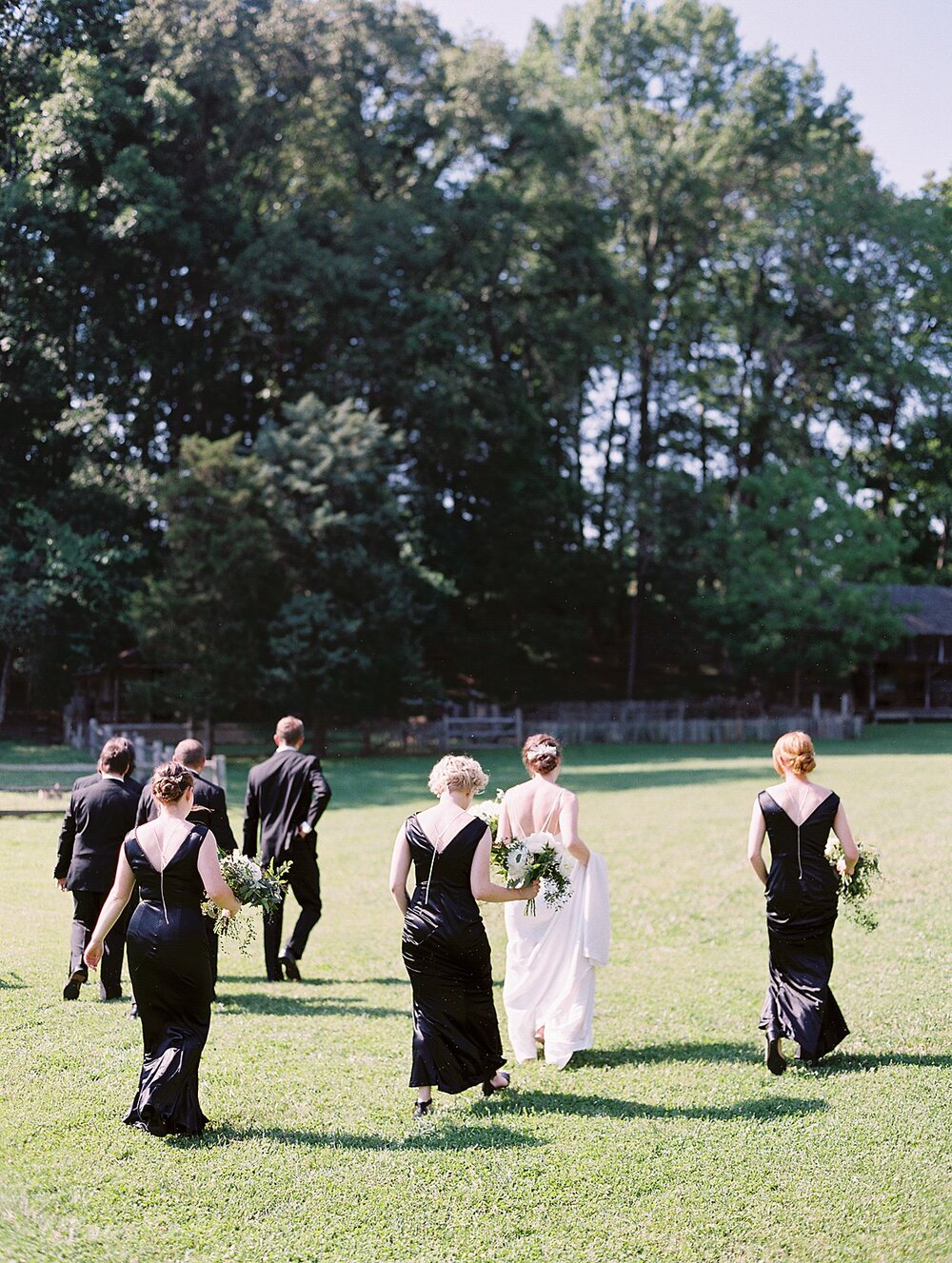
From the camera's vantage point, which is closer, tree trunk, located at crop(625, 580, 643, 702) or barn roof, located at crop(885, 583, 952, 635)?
→ tree trunk, located at crop(625, 580, 643, 702)

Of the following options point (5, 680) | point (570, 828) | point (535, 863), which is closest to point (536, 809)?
point (570, 828)

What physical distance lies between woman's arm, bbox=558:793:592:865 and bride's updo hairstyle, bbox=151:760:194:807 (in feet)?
7.72

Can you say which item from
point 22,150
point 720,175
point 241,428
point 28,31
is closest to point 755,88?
point 720,175

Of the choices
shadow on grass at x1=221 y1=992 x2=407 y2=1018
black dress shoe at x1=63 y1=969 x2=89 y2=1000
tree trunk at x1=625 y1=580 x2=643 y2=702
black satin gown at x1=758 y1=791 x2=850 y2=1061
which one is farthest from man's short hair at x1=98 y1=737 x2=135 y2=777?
tree trunk at x1=625 y1=580 x2=643 y2=702

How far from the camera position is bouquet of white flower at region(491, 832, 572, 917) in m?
6.92

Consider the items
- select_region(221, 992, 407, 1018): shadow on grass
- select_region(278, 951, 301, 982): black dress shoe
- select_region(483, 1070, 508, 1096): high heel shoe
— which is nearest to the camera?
select_region(483, 1070, 508, 1096): high heel shoe

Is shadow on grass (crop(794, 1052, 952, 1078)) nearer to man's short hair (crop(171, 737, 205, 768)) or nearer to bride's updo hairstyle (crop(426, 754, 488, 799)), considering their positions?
bride's updo hairstyle (crop(426, 754, 488, 799))

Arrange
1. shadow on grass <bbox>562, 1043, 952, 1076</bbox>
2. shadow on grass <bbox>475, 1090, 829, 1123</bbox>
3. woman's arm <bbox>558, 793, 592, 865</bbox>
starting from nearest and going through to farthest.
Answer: shadow on grass <bbox>475, 1090, 829, 1123</bbox>, woman's arm <bbox>558, 793, 592, 865</bbox>, shadow on grass <bbox>562, 1043, 952, 1076</bbox>

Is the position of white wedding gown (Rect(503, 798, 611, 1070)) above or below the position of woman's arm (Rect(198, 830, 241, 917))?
below

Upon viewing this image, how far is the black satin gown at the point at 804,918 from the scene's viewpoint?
7.30m

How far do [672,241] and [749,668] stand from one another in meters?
18.7

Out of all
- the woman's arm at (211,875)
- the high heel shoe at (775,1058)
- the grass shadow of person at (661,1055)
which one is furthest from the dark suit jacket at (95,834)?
the high heel shoe at (775,1058)

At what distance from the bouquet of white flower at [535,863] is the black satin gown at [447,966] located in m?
0.49

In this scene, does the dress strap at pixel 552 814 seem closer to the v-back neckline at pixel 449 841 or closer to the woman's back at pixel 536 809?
the woman's back at pixel 536 809
